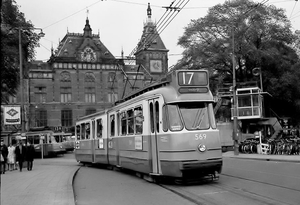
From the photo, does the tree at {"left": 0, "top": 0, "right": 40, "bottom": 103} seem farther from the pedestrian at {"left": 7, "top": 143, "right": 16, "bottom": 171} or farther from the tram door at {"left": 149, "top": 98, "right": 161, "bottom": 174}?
the tram door at {"left": 149, "top": 98, "right": 161, "bottom": 174}

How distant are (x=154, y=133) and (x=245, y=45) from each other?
3250cm

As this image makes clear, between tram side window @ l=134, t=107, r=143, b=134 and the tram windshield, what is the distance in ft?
6.16

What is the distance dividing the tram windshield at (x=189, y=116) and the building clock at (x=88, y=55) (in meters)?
78.6

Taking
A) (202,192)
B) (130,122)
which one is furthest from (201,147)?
(130,122)

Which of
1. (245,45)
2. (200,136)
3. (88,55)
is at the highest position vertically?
(88,55)

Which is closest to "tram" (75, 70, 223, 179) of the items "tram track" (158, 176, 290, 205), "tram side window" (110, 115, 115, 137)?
"tram track" (158, 176, 290, 205)

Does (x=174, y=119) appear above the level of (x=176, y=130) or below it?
above

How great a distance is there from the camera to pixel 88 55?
88.5 meters

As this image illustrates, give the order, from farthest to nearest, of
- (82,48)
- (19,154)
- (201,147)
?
(82,48) < (19,154) < (201,147)

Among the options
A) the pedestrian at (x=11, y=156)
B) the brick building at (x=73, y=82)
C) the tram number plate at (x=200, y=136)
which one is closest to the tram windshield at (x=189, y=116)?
the tram number plate at (x=200, y=136)

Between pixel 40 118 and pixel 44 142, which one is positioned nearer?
pixel 44 142

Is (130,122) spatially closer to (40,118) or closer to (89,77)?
(40,118)

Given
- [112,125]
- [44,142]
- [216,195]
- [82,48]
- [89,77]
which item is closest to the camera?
[216,195]

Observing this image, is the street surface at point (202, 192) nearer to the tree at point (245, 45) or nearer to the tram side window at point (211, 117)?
the tram side window at point (211, 117)
